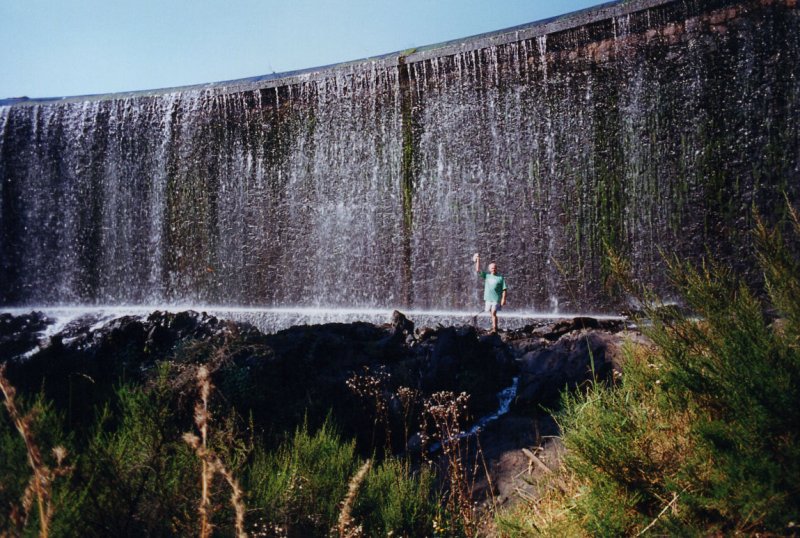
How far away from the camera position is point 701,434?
231 centimetres

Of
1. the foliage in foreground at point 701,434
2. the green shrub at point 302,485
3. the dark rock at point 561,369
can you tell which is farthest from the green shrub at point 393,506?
the dark rock at point 561,369

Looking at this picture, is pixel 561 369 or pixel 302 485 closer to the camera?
pixel 302 485

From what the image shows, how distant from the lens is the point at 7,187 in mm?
14664

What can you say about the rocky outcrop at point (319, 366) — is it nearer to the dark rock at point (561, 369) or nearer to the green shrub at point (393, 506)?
the dark rock at point (561, 369)

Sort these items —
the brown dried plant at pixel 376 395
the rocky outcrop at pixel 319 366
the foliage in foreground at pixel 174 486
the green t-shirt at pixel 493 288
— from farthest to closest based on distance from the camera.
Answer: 1. the green t-shirt at pixel 493 288
2. the rocky outcrop at pixel 319 366
3. the brown dried plant at pixel 376 395
4. the foliage in foreground at pixel 174 486

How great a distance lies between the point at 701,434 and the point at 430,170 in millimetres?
9191

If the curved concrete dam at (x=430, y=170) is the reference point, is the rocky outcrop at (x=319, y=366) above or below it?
below

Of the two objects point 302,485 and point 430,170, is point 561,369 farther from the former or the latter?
point 430,170

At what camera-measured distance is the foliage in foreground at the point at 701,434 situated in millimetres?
2104

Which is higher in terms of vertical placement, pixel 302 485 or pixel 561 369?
pixel 561 369

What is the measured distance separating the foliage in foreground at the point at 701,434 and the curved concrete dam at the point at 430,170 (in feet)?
16.3

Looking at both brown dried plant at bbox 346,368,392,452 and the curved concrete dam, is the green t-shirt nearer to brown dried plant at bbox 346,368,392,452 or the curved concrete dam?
the curved concrete dam

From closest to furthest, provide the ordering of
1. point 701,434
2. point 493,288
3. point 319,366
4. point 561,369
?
point 701,434
point 561,369
point 319,366
point 493,288

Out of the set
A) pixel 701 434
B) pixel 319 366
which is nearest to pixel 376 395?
pixel 319 366
